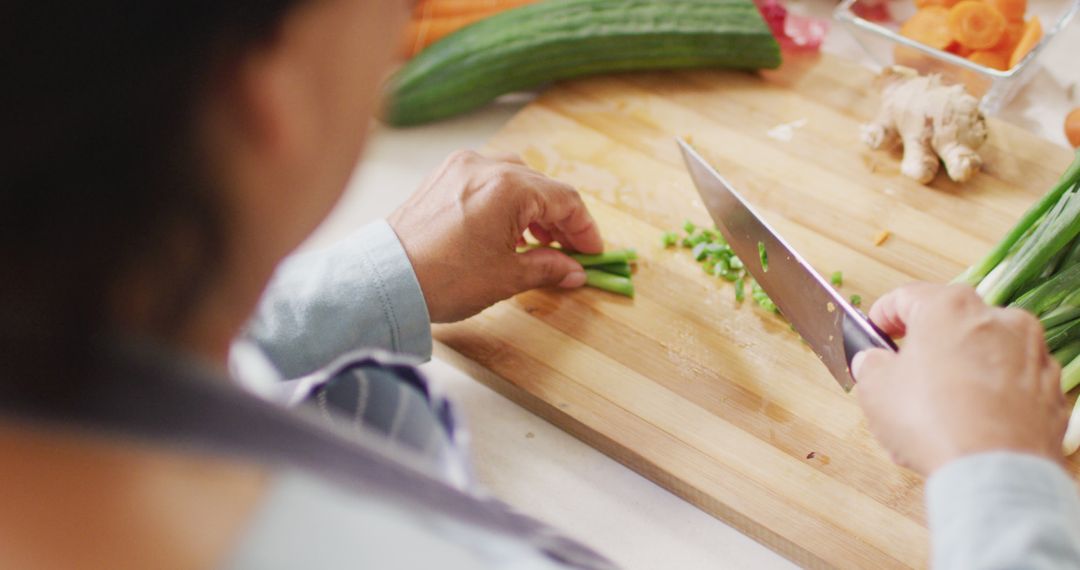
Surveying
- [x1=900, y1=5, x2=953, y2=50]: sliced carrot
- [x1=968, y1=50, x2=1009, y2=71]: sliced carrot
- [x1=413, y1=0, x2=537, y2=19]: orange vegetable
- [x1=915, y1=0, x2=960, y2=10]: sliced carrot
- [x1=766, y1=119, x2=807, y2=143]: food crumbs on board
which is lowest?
[x1=766, y1=119, x2=807, y2=143]: food crumbs on board

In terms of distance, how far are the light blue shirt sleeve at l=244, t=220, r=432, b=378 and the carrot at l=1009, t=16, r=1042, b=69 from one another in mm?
1050

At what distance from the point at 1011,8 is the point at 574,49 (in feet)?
2.36

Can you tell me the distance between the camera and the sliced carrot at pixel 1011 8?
5.17 ft

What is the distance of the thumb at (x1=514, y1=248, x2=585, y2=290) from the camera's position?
1.25m

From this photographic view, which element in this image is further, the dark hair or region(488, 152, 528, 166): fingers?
region(488, 152, 528, 166): fingers

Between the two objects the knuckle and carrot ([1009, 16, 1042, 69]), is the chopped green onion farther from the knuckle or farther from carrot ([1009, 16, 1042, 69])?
carrot ([1009, 16, 1042, 69])

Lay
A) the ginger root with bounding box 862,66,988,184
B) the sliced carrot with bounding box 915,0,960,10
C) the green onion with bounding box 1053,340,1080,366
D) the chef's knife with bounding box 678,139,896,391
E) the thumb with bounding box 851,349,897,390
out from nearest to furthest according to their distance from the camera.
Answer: the thumb with bounding box 851,349,897,390
the chef's knife with bounding box 678,139,896,391
the green onion with bounding box 1053,340,1080,366
the ginger root with bounding box 862,66,988,184
the sliced carrot with bounding box 915,0,960,10

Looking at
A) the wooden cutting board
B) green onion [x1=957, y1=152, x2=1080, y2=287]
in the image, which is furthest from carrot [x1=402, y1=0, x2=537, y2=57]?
green onion [x1=957, y1=152, x2=1080, y2=287]

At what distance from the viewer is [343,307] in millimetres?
1144

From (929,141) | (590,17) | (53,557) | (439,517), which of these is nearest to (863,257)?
(929,141)

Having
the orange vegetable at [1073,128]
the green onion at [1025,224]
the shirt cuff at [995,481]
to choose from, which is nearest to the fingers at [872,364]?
the shirt cuff at [995,481]

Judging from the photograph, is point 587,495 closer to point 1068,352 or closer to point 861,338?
point 861,338

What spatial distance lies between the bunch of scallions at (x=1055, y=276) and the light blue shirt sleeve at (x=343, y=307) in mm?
715

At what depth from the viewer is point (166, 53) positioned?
391 millimetres
